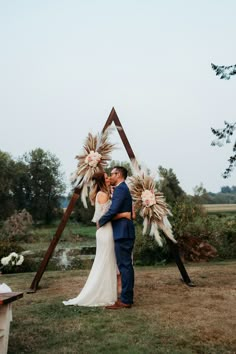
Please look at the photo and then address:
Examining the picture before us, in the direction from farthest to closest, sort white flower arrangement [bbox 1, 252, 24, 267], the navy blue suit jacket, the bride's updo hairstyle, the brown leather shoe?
white flower arrangement [bbox 1, 252, 24, 267], the bride's updo hairstyle, the navy blue suit jacket, the brown leather shoe

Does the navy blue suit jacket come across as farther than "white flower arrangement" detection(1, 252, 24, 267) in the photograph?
No

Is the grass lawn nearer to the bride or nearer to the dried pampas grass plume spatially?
the bride

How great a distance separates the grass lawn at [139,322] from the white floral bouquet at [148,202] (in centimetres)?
122

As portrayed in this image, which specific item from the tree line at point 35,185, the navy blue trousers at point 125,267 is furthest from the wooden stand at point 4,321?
the tree line at point 35,185

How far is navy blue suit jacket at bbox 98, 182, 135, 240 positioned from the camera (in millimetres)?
7219

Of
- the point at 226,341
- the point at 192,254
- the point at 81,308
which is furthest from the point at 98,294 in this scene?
the point at 192,254

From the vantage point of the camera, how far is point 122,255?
23.5 feet

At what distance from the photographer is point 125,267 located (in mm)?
7102

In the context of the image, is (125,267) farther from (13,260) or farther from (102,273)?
(13,260)

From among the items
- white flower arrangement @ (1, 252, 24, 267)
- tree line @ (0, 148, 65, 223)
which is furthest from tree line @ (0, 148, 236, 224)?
white flower arrangement @ (1, 252, 24, 267)

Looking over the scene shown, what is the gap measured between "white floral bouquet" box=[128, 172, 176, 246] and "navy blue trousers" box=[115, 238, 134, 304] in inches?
49.0

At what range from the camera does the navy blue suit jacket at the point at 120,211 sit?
722cm

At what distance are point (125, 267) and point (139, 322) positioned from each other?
1116 mm

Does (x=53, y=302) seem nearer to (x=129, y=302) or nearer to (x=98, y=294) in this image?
(x=98, y=294)
